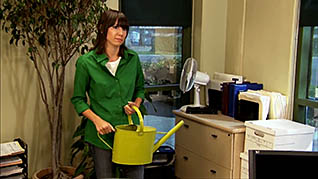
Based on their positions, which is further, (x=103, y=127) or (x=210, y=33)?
(x=210, y=33)

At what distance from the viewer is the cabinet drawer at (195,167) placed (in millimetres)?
3371

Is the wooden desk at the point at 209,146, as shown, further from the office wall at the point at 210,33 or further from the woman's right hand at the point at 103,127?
the woman's right hand at the point at 103,127

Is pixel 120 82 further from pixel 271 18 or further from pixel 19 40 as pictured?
pixel 271 18

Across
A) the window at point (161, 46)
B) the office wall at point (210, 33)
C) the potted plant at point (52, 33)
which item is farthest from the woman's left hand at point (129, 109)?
the office wall at point (210, 33)

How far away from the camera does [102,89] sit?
2.58 m

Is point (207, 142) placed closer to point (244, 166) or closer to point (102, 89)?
point (244, 166)

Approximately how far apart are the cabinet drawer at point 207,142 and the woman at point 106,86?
88cm

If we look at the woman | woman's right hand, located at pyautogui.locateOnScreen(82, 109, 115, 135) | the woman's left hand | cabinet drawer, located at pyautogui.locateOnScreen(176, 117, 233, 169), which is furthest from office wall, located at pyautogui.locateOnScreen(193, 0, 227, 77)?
woman's right hand, located at pyautogui.locateOnScreen(82, 109, 115, 135)

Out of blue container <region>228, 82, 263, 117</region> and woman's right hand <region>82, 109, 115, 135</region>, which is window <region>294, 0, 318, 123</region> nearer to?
blue container <region>228, 82, 263, 117</region>

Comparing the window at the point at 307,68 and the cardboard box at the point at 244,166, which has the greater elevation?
the window at the point at 307,68

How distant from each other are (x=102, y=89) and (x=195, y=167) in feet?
4.63

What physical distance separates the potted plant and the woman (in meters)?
0.45

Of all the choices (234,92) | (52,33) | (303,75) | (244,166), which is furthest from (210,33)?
(52,33)

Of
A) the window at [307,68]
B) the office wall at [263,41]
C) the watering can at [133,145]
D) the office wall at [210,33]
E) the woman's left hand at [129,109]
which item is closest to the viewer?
the watering can at [133,145]
